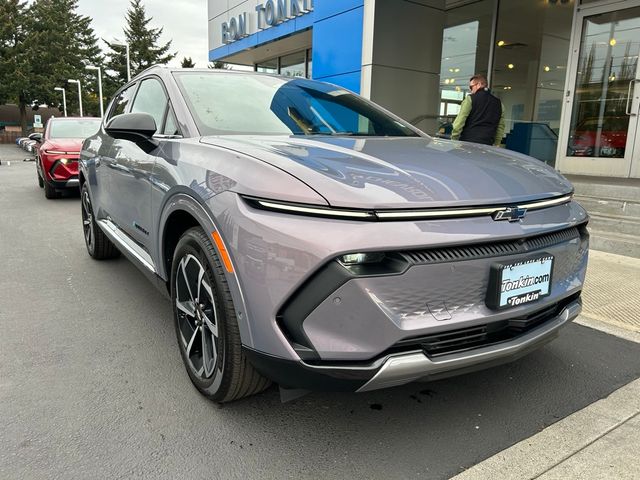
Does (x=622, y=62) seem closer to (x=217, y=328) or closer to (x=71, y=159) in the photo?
(x=217, y=328)

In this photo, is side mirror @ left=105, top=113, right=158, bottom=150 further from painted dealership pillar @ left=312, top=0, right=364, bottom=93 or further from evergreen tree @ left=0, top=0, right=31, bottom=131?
evergreen tree @ left=0, top=0, right=31, bottom=131

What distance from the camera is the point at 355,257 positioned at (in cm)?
169

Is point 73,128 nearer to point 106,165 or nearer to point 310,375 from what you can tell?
point 106,165

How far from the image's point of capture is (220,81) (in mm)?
3062

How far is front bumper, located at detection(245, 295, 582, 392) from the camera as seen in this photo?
5.63 feet

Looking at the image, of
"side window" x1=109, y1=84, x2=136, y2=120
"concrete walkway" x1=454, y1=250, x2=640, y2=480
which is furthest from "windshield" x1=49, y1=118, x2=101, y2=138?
"concrete walkway" x1=454, y1=250, x2=640, y2=480

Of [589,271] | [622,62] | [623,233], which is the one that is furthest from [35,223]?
[622,62]

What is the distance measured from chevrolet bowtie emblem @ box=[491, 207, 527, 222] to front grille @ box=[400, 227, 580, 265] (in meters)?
0.09

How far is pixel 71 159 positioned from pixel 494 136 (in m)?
7.29

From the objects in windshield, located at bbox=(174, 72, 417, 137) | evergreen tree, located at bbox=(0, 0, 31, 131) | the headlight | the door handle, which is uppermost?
evergreen tree, located at bbox=(0, 0, 31, 131)

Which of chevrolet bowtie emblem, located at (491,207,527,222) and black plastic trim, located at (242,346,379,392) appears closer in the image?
black plastic trim, located at (242,346,379,392)

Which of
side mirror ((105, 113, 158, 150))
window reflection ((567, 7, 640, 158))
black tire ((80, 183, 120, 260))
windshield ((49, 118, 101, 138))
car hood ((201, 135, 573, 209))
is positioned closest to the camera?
car hood ((201, 135, 573, 209))

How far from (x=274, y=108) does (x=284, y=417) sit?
174 cm

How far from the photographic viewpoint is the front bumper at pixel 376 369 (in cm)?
172
